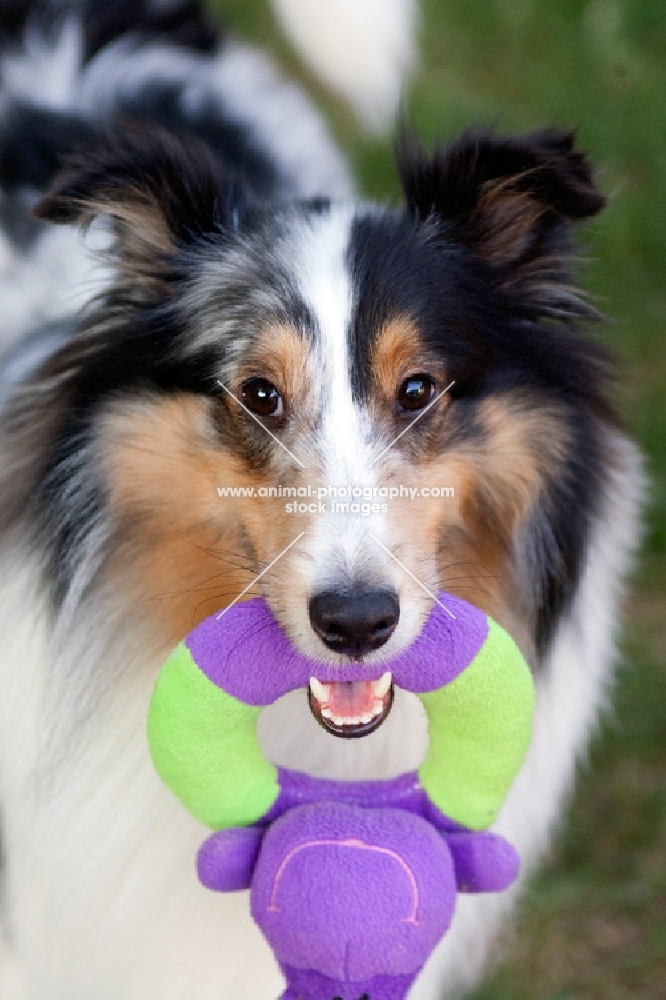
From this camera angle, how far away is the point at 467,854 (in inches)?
77.0

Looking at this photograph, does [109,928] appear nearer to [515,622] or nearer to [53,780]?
[53,780]

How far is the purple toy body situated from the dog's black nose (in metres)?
0.29

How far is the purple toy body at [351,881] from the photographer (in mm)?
1725

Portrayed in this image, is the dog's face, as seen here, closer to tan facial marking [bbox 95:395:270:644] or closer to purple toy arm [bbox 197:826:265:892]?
tan facial marking [bbox 95:395:270:644]

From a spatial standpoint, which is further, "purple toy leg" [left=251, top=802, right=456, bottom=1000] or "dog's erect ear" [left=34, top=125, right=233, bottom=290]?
"dog's erect ear" [left=34, top=125, right=233, bottom=290]

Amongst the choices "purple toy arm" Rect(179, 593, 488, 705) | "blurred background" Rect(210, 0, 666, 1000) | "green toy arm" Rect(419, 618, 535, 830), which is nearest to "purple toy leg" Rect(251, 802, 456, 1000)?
"green toy arm" Rect(419, 618, 535, 830)

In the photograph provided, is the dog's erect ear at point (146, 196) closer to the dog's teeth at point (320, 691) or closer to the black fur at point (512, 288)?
the black fur at point (512, 288)

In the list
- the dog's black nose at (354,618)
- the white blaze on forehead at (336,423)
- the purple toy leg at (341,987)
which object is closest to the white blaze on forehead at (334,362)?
the white blaze on forehead at (336,423)

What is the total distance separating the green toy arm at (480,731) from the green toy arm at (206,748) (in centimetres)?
30

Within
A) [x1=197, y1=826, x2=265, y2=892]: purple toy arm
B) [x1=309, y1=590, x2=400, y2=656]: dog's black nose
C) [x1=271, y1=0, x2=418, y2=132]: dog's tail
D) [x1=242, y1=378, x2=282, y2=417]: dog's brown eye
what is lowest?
[x1=197, y1=826, x2=265, y2=892]: purple toy arm

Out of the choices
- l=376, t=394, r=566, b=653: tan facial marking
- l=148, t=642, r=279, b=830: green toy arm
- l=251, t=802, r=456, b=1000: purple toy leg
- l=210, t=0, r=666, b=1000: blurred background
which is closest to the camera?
l=251, t=802, r=456, b=1000: purple toy leg

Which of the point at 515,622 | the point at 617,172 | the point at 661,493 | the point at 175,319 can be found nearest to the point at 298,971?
the point at 515,622

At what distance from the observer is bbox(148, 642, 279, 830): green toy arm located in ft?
6.13

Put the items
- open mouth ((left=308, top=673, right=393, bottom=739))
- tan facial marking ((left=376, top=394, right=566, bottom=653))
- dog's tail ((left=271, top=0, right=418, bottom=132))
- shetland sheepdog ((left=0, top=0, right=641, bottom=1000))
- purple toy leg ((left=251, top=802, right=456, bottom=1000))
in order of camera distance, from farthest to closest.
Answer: dog's tail ((left=271, top=0, right=418, bottom=132)) < tan facial marking ((left=376, top=394, right=566, bottom=653)) < shetland sheepdog ((left=0, top=0, right=641, bottom=1000)) < open mouth ((left=308, top=673, right=393, bottom=739)) < purple toy leg ((left=251, top=802, right=456, bottom=1000))
